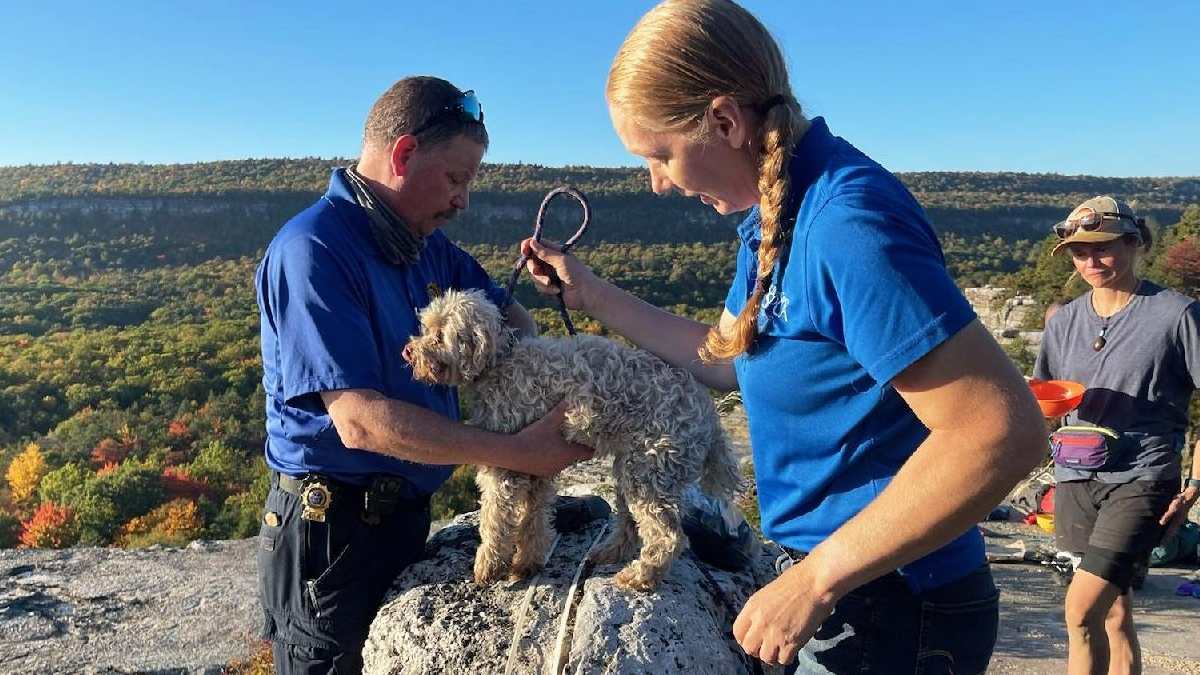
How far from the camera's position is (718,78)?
182 cm

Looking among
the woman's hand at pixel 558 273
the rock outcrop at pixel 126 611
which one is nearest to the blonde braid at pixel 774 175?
the woman's hand at pixel 558 273

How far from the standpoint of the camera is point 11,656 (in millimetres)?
6535

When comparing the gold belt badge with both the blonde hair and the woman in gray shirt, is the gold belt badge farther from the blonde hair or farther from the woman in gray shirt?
the woman in gray shirt

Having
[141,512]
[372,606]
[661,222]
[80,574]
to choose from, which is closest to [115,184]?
[661,222]

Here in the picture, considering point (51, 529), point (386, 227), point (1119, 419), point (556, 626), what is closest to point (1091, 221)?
point (1119, 419)

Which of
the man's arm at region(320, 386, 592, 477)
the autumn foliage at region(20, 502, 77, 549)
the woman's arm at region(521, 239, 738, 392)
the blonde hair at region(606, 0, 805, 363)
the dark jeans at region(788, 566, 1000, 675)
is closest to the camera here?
the blonde hair at region(606, 0, 805, 363)

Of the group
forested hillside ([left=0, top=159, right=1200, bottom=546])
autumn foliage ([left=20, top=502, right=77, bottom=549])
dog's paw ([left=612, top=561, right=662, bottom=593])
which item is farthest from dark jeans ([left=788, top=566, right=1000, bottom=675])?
autumn foliage ([left=20, top=502, right=77, bottom=549])

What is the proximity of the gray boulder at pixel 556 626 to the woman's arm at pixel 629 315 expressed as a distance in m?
0.89

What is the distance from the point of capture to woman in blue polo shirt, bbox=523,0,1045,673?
4.91ft

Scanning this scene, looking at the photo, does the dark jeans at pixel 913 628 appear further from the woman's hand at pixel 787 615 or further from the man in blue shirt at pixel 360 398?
the man in blue shirt at pixel 360 398

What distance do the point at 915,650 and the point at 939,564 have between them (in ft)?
0.79

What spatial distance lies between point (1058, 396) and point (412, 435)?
4368mm

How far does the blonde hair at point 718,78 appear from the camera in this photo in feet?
5.97

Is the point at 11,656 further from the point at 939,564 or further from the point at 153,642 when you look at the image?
the point at 939,564
